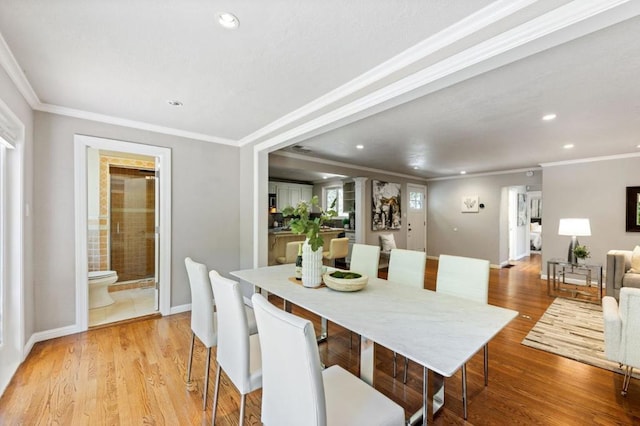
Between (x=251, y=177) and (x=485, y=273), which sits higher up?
(x=251, y=177)

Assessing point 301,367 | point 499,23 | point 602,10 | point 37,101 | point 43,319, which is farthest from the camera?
point 43,319

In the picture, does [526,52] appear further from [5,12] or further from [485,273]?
[5,12]

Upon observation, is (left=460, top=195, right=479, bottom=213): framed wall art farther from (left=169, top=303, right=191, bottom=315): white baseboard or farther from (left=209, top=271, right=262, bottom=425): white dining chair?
(left=209, top=271, right=262, bottom=425): white dining chair

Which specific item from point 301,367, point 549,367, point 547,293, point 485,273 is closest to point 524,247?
point 547,293

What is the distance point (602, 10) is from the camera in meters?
1.19

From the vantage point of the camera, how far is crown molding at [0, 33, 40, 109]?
69.5 inches

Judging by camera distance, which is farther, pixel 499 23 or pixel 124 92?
pixel 124 92

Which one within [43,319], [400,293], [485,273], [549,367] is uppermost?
[485,273]

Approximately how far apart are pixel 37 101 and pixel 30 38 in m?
1.29

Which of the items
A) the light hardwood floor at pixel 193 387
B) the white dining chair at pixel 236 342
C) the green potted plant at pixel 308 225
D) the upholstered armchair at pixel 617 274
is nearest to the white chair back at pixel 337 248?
the light hardwood floor at pixel 193 387

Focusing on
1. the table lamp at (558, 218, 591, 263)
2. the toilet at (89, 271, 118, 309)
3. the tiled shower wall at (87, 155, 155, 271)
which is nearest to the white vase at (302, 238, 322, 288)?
the toilet at (89, 271, 118, 309)

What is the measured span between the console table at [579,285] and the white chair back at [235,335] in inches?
197

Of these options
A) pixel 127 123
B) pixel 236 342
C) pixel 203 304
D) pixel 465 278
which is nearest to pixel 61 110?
pixel 127 123

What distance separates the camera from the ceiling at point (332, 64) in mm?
1405
